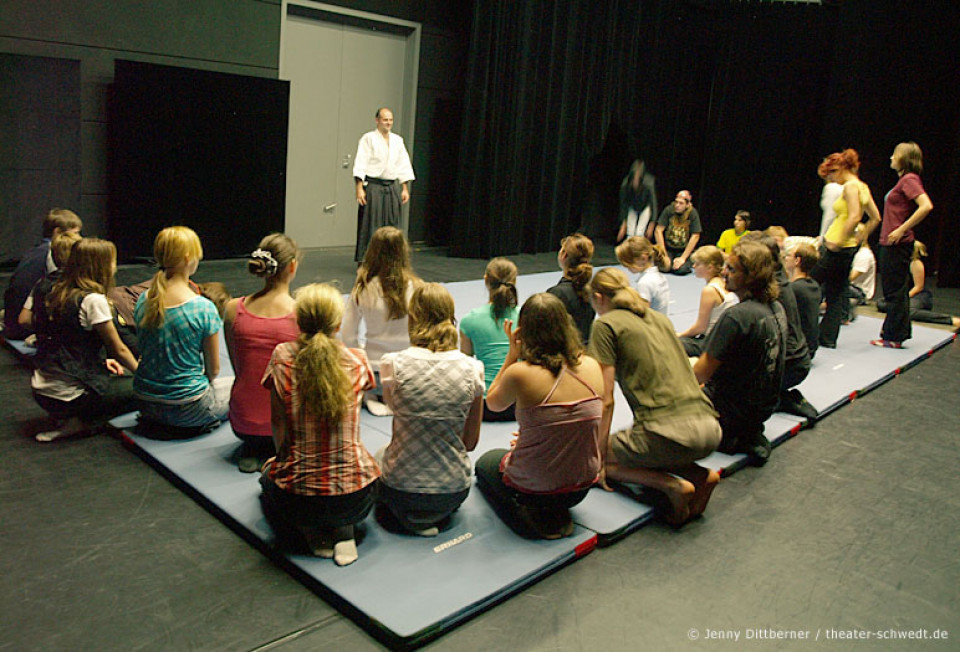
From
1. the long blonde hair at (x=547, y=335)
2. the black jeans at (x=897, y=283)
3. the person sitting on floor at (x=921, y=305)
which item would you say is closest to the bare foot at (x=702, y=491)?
the long blonde hair at (x=547, y=335)

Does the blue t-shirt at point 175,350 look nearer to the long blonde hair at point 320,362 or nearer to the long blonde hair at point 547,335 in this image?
the long blonde hair at point 320,362

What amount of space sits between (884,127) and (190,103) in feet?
25.2

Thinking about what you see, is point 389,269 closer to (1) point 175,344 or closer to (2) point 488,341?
(2) point 488,341

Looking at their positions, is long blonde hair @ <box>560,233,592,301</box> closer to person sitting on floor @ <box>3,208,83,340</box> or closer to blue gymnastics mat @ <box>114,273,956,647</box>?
blue gymnastics mat @ <box>114,273,956,647</box>

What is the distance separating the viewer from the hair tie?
3.16m

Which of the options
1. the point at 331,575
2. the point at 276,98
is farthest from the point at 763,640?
the point at 276,98

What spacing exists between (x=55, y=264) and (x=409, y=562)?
2.43 meters

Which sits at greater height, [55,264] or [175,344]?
[55,264]

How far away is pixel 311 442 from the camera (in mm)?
2590

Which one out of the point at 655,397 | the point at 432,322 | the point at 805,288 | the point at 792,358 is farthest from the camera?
the point at 805,288

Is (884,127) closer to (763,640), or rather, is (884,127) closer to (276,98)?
(276,98)

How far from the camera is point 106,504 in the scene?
302 centimetres

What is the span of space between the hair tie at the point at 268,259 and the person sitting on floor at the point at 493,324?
0.96 m

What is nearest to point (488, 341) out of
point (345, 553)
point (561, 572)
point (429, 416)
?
point (429, 416)
